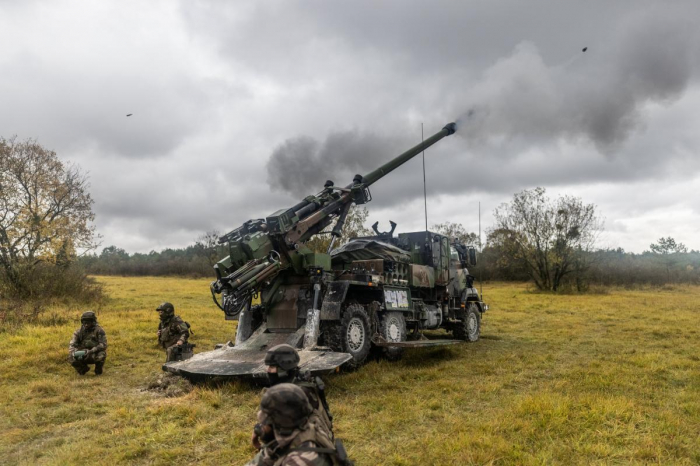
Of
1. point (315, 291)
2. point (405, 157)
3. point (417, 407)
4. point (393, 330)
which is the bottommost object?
point (417, 407)

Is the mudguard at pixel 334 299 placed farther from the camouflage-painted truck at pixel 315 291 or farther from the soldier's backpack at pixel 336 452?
the soldier's backpack at pixel 336 452

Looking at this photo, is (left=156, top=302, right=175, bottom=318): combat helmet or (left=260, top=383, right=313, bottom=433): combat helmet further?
(left=156, top=302, right=175, bottom=318): combat helmet

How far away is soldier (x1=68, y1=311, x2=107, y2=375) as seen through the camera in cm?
887

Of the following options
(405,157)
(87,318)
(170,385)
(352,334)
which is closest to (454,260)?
(405,157)

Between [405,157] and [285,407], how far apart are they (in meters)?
8.88

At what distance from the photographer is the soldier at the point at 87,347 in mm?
8867

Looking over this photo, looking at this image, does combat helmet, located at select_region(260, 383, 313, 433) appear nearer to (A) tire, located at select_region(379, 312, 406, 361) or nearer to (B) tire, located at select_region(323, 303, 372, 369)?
(B) tire, located at select_region(323, 303, 372, 369)

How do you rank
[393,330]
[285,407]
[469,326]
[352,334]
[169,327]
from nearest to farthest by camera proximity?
1. [285,407]
2. [352,334]
3. [393,330]
4. [169,327]
5. [469,326]

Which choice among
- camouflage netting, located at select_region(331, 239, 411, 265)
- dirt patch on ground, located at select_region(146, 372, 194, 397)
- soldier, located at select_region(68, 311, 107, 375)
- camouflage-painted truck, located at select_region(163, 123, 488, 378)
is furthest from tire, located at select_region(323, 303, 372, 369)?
soldier, located at select_region(68, 311, 107, 375)

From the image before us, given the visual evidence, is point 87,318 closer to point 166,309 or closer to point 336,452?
point 166,309

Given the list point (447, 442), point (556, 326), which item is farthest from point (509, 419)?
point (556, 326)

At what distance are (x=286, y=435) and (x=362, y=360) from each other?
5.96 m

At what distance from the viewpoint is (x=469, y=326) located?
43.6ft

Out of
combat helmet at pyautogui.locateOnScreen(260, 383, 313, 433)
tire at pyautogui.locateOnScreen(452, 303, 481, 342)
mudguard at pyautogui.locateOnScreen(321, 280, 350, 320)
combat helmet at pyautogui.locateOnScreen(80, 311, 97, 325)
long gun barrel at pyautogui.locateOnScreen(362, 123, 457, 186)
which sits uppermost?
long gun barrel at pyautogui.locateOnScreen(362, 123, 457, 186)
